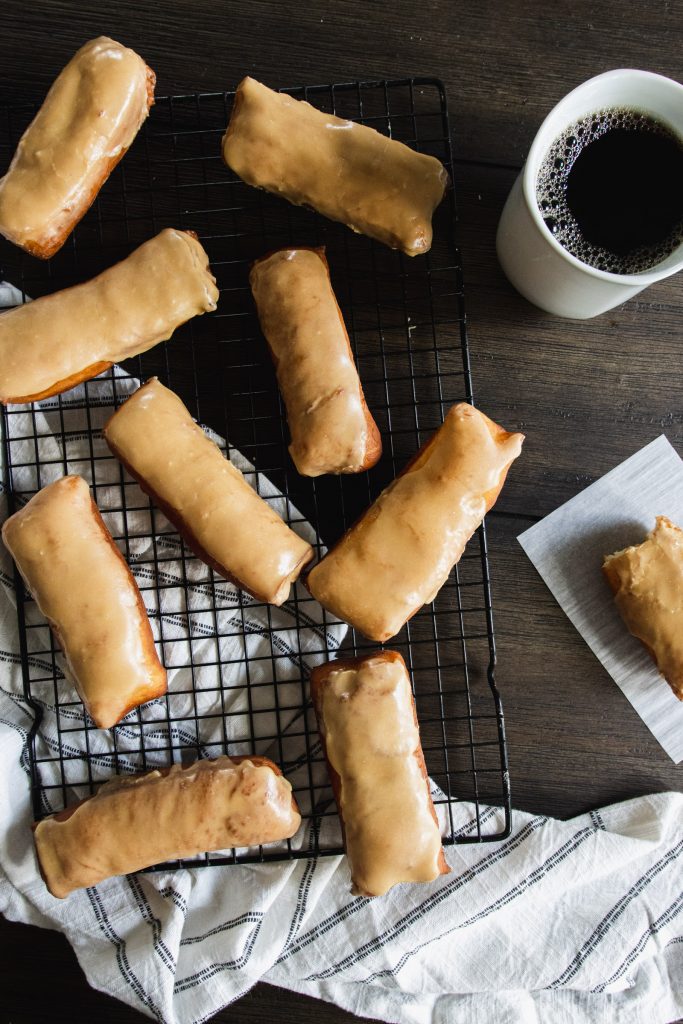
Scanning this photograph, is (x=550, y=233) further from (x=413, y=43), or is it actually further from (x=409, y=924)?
(x=409, y=924)

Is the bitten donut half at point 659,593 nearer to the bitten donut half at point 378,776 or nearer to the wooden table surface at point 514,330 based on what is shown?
the wooden table surface at point 514,330

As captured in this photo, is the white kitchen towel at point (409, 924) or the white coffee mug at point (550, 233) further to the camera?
the white kitchen towel at point (409, 924)

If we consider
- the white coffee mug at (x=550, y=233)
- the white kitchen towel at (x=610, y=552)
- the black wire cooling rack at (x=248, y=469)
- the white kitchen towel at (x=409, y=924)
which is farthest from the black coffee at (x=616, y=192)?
the white kitchen towel at (x=409, y=924)

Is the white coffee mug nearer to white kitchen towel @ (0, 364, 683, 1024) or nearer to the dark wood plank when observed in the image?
the dark wood plank

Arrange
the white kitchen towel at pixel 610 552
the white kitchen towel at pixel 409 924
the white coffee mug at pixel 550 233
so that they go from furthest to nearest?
the white kitchen towel at pixel 610 552 → the white kitchen towel at pixel 409 924 → the white coffee mug at pixel 550 233

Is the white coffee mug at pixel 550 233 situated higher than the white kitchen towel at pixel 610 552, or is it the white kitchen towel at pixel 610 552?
the white coffee mug at pixel 550 233

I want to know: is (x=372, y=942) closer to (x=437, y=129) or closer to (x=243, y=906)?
(x=243, y=906)

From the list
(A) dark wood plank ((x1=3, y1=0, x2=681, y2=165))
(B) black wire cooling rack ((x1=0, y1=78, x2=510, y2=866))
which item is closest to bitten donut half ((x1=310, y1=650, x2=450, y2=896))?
(B) black wire cooling rack ((x1=0, y1=78, x2=510, y2=866))
